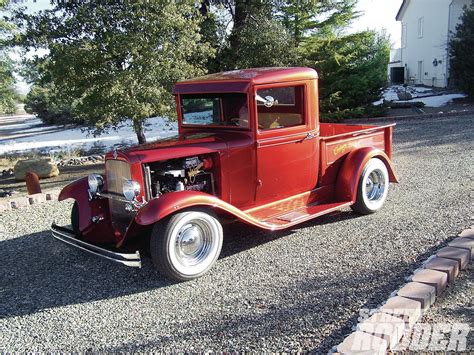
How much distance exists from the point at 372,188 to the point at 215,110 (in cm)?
227

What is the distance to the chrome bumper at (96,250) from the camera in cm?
351

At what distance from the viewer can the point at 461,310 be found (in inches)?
117

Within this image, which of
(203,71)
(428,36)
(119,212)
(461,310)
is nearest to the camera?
(461,310)

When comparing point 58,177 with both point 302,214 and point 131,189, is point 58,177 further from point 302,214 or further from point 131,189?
point 302,214

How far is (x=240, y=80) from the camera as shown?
4324 mm

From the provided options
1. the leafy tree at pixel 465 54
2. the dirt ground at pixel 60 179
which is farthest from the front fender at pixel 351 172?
the leafy tree at pixel 465 54

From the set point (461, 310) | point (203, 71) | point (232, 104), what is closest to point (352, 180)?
point (232, 104)

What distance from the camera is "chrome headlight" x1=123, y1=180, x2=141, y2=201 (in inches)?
152

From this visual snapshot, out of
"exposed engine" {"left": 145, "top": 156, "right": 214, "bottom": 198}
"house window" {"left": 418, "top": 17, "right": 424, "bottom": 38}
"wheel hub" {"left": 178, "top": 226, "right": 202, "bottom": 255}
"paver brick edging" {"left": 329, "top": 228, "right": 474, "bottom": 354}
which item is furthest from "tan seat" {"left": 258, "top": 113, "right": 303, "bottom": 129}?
"house window" {"left": 418, "top": 17, "right": 424, "bottom": 38}

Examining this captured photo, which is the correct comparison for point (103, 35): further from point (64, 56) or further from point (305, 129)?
point (305, 129)

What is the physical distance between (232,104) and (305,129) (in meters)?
0.86

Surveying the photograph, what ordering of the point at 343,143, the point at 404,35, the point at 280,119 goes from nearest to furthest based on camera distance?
the point at 280,119
the point at 343,143
the point at 404,35

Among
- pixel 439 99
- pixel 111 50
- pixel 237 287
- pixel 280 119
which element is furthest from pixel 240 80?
pixel 439 99

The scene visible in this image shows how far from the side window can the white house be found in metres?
18.1
